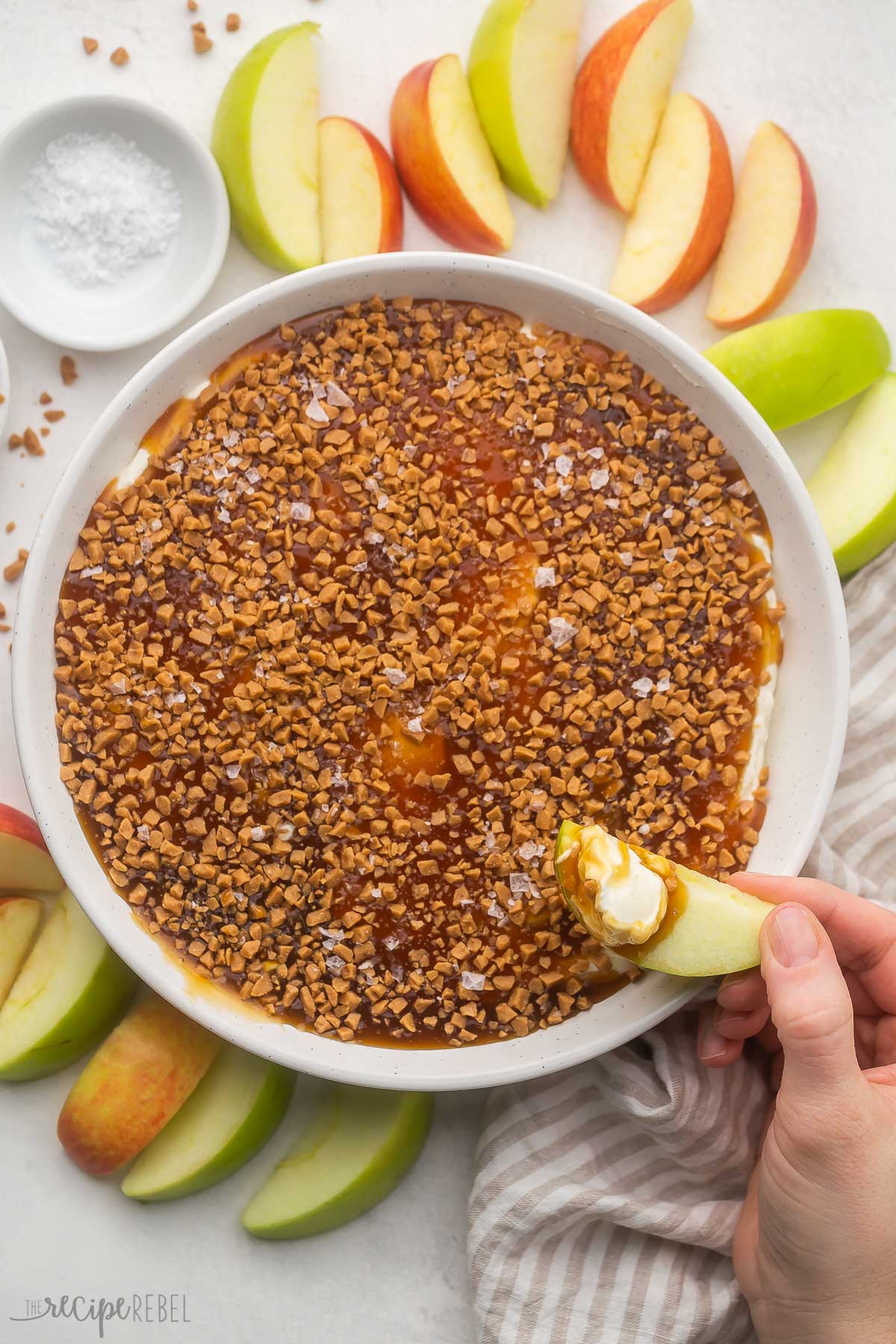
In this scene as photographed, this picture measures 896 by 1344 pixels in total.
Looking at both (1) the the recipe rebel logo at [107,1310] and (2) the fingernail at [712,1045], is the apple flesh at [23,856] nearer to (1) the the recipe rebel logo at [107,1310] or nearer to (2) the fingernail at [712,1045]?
(1) the the recipe rebel logo at [107,1310]

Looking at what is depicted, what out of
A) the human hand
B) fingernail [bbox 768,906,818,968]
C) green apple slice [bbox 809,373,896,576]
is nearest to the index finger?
the human hand

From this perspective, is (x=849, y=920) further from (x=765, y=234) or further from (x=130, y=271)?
(x=130, y=271)

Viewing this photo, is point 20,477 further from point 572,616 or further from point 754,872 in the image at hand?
point 754,872

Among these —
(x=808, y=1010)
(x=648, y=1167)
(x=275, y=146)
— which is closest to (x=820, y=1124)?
(x=808, y=1010)

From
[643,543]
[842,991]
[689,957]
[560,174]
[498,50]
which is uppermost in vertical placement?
[498,50]

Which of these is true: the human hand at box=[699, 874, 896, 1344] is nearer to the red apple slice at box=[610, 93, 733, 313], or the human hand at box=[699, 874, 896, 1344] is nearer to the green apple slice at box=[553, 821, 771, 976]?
the green apple slice at box=[553, 821, 771, 976]

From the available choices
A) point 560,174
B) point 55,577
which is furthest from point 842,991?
point 560,174

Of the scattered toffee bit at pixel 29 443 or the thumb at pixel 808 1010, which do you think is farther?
the scattered toffee bit at pixel 29 443

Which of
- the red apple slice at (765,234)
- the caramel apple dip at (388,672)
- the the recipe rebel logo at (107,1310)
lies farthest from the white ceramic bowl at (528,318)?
the the recipe rebel logo at (107,1310)
